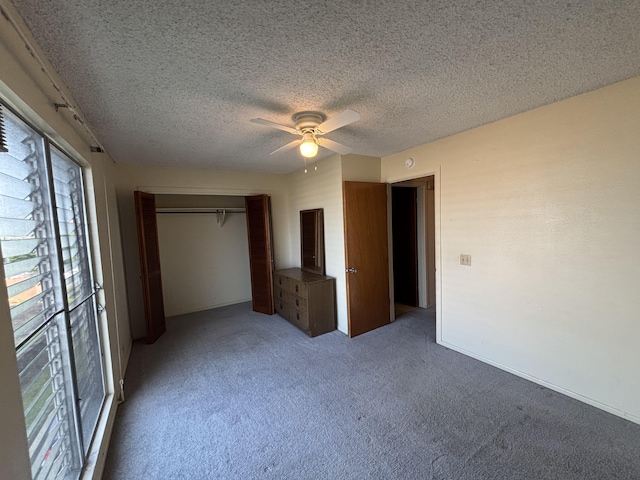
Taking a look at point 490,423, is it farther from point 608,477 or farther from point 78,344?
point 78,344

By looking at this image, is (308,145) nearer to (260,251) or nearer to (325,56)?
(325,56)

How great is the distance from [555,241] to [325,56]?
2299 millimetres

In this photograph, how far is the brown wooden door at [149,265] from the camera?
10.8 feet

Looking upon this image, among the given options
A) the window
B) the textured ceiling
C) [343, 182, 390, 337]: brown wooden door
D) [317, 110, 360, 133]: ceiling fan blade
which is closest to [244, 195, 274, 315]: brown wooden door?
[343, 182, 390, 337]: brown wooden door

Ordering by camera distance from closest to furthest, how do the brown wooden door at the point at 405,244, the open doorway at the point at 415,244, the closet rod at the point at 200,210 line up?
the closet rod at the point at 200,210 < the open doorway at the point at 415,244 < the brown wooden door at the point at 405,244

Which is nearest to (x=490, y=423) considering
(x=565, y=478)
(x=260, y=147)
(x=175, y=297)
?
(x=565, y=478)

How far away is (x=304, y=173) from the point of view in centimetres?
425

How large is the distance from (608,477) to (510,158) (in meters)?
2.29

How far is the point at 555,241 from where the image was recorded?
86.2 inches

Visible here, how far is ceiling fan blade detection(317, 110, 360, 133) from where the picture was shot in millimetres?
1727

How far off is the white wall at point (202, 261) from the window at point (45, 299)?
8.48ft

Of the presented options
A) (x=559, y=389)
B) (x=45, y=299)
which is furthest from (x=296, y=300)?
(x=559, y=389)

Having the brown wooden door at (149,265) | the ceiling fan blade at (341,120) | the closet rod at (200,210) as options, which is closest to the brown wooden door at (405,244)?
the closet rod at (200,210)

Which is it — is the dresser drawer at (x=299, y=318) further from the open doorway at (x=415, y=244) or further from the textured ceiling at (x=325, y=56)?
the textured ceiling at (x=325, y=56)
